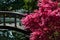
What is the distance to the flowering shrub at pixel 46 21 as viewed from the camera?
5.31m

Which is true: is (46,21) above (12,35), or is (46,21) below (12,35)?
above

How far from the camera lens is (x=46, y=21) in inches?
212

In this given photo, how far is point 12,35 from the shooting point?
11242 mm

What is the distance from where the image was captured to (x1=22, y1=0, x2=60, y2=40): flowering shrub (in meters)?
5.31

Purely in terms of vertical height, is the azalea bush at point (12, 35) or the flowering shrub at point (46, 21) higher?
the flowering shrub at point (46, 21)

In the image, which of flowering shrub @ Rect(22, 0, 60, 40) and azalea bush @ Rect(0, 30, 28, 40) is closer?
flowering shrub @ Rect(22, 0, 60, 40)

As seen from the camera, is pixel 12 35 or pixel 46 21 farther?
pixel 12 35

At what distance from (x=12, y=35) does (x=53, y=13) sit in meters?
6.19

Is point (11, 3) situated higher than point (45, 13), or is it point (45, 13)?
point (45, 13)

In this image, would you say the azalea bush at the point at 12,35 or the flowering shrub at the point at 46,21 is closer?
the flowering shrub at the point at 46,21

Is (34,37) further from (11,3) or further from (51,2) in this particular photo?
(11,3)

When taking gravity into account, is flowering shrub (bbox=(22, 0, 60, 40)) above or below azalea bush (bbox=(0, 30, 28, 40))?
above

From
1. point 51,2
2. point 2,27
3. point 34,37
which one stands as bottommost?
point 2,27

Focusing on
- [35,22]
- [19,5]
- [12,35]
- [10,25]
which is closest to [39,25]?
[35,22]
